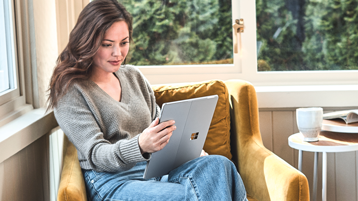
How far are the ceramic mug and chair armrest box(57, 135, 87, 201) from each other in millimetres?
863

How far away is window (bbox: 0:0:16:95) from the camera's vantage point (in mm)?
1362

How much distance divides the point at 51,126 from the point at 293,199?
1.00 metres

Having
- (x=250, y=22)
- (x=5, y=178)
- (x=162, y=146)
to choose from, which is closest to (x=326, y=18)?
(x=250, y=22)

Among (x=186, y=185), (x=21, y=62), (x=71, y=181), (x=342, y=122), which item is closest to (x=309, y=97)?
(x=342, y=122)

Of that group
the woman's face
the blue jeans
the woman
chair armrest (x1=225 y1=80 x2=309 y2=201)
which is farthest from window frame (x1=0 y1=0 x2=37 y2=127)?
chair armrest (x1=225 y1=80 x2=309 y2=201)

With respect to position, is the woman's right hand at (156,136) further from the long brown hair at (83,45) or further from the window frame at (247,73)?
the window frame at (247,73)

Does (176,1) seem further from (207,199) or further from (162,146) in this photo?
(207,199)

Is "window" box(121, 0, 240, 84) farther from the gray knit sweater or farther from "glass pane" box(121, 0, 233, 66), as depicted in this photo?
the gray knit sweater

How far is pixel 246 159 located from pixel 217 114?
243 millimetres

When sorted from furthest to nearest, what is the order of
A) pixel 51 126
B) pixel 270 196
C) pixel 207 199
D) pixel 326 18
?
pixel 326 18 < pixel 51 126 < pixel 270 196 < pixel 207 199

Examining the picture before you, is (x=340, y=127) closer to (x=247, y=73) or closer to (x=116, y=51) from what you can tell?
(x=247, y=73)

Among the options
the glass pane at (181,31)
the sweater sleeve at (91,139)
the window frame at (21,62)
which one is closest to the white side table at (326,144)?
the sweater sleeve at (91,139)

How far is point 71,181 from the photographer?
3.78 ft

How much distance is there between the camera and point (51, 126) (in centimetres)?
155
